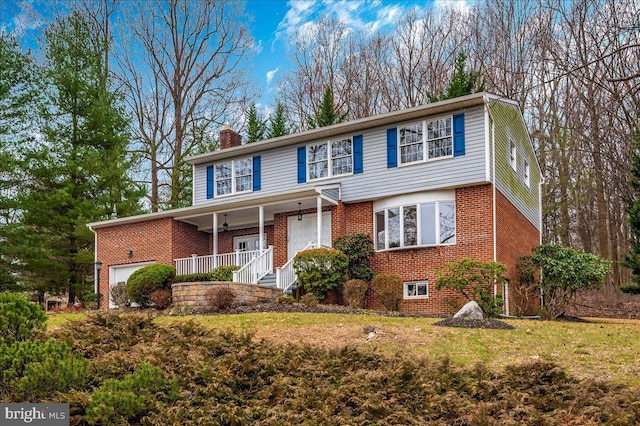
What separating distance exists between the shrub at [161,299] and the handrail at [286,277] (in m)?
2.82

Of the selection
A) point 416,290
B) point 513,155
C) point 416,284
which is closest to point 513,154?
point 513,155

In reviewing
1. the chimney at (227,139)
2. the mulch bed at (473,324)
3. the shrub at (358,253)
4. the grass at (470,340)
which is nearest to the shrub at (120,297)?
the grass at (470,340)

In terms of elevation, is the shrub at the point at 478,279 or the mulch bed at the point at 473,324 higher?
the shrub at the point at 478,279

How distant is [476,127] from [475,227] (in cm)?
257

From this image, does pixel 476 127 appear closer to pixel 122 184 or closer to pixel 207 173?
pixel 207 173

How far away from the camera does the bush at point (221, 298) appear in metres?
13.5

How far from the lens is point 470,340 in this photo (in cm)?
902

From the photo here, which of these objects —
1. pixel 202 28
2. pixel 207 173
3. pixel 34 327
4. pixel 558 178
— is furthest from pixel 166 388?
pixel 202 28

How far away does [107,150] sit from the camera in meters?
24.1

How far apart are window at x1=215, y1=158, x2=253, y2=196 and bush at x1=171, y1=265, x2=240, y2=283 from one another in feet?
12.0

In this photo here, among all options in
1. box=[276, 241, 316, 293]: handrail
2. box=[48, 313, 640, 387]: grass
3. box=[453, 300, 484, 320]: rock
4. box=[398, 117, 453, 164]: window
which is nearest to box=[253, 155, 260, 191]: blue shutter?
box=[276, 241, 316, 293]: handrail

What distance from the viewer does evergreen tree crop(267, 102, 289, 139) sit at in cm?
2800

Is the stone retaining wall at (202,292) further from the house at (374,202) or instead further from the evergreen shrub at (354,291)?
the evergreen shrub at (354,291)

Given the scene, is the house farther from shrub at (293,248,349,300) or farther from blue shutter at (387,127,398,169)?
shrub at (293,248,349,300)
